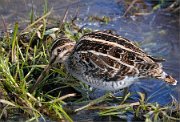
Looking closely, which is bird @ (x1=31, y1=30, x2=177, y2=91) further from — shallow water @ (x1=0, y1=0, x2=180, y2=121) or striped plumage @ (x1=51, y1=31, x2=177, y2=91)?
shallow water @ (x1=0, y1=0, x2=180, y2=121)

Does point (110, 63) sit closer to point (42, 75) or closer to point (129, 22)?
point (42, 75)

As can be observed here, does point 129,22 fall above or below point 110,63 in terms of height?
below

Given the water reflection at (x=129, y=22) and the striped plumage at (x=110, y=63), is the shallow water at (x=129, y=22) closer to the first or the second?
the water reflection at (x=129, y=22)

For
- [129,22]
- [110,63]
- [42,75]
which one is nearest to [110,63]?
[110,63]

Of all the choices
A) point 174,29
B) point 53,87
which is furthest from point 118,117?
point 174,29

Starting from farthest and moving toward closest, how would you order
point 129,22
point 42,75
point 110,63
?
point 129,22, point 42,75, point 110,63

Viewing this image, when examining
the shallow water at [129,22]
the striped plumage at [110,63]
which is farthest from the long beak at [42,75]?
the shallow water at [129,22]

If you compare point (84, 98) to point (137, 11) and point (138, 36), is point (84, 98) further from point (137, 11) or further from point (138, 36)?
point (137, 11)

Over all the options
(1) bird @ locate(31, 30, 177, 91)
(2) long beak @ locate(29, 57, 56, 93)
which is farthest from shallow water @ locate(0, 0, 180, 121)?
(2) long beak @ locate(29, 57, 56, 93)
